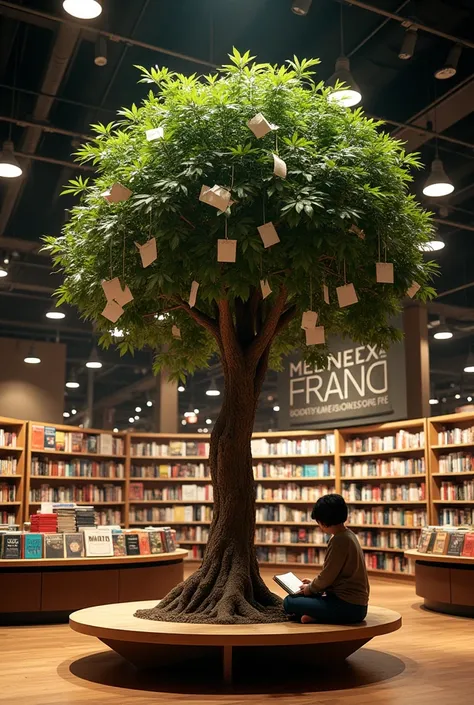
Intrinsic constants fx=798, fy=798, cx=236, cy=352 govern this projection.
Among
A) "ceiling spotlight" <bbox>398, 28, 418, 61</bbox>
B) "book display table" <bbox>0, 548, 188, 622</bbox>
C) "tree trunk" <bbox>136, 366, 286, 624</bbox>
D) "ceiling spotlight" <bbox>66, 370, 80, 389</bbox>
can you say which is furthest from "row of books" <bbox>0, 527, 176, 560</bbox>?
"ceiling spotlight" <bbox>66, 370, 80, 389</bbox>

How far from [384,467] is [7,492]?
485 cm

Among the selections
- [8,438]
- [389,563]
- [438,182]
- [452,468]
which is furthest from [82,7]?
[389,563]

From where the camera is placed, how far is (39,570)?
6789mm

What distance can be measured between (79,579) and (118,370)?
1617 centimetres

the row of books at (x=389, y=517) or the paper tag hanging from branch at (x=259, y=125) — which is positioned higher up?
the paper tag hanging from branch at (x=259, y=125)

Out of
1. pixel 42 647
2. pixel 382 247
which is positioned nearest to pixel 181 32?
pixel 382 247

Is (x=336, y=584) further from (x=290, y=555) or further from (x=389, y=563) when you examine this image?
(x=290, y=555)

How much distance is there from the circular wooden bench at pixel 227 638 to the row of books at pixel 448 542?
2.38 m

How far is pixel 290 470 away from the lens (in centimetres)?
1193

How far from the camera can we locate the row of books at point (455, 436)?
30.5ft

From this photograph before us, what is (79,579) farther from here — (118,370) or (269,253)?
(118,370)

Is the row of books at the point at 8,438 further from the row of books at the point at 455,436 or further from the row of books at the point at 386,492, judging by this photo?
the row of books at the point at 455,436

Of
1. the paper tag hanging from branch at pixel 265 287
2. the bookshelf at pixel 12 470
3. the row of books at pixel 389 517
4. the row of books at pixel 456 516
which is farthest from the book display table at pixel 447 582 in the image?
the bookshelf at pixel 12 470

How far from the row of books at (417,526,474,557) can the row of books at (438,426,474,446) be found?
6.09 feet
